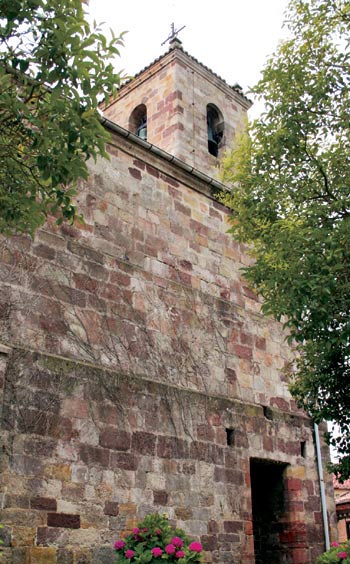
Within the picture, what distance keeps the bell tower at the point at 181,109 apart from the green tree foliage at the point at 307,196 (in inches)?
234

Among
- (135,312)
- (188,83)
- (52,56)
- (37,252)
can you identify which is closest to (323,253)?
(135,312)

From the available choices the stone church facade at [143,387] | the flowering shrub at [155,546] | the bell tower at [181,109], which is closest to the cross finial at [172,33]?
the bell tower at [181,109]

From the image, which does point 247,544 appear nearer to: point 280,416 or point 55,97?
point 280,416

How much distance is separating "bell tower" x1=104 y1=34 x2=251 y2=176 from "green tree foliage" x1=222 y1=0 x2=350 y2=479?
234 inches

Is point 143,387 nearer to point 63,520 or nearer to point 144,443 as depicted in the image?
point 144,443

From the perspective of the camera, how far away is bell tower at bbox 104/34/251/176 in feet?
48.1

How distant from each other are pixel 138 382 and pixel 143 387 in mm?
99

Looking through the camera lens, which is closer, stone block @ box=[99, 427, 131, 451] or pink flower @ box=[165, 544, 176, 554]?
pink flower @ box=[165, 544, 176, 554]

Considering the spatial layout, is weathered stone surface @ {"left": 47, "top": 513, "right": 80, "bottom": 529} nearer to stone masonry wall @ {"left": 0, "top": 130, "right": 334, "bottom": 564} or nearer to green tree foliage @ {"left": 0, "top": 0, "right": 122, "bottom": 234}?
stone masonry wall @ {"left": 0, "top": 130, "right": 334, "bottom": 564}

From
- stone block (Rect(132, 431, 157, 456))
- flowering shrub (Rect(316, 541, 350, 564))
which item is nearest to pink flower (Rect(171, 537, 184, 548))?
stone block (Rect(132, 431, 157, 456))

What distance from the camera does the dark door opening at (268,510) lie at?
10.0 m

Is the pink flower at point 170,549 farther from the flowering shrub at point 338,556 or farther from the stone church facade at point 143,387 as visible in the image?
the flowering shrub at point 338,556

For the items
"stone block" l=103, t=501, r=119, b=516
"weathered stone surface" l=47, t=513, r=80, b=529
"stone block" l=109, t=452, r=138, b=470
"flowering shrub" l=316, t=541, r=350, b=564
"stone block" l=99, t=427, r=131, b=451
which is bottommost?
"flowering shrub" l=316, t=541, r=350, b=564

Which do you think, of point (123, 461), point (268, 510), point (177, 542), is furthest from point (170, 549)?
point (268, 510)
